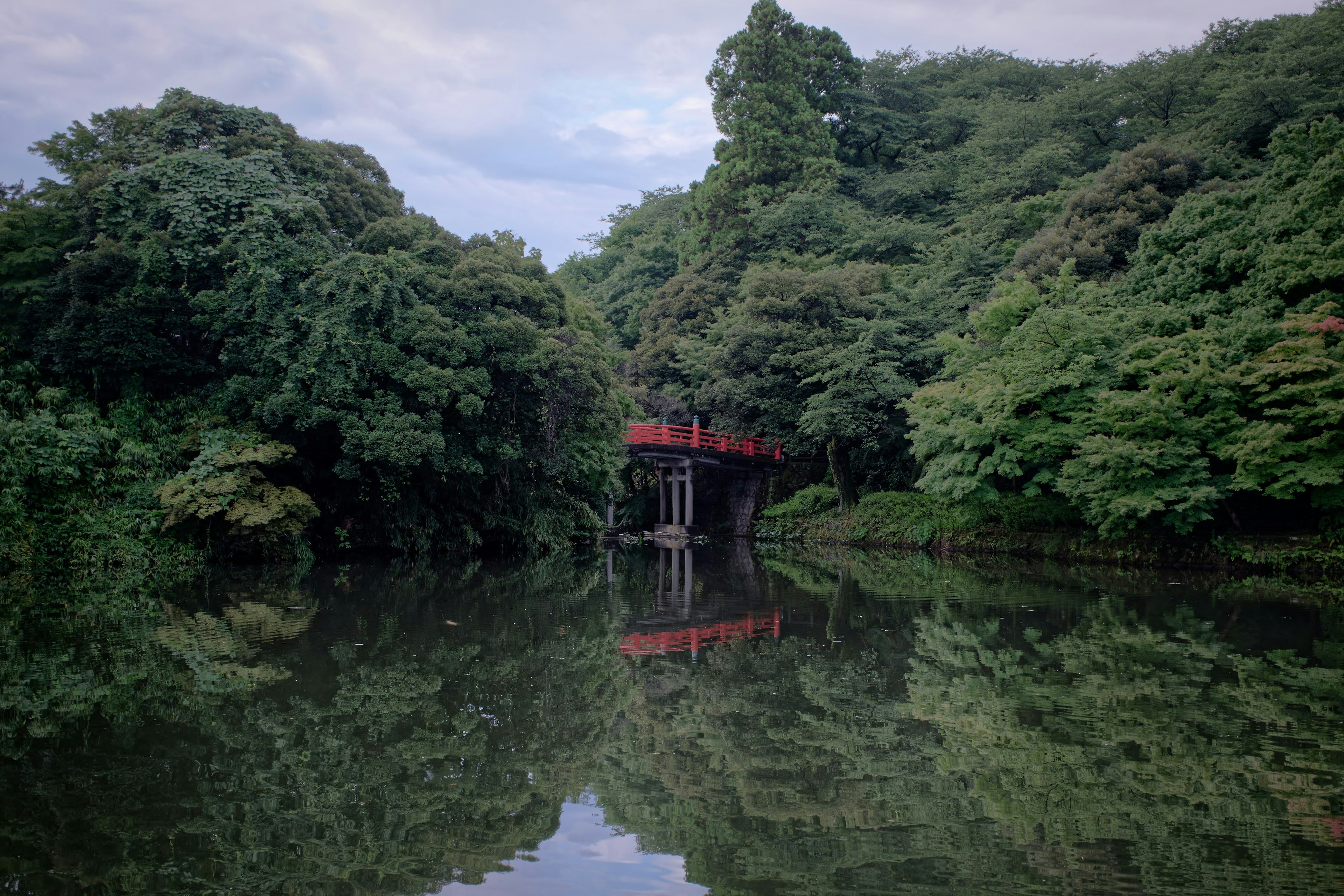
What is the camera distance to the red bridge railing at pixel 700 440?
25.9m

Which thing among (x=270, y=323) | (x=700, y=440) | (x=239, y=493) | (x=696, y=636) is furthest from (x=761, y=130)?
(x=696, y=636)

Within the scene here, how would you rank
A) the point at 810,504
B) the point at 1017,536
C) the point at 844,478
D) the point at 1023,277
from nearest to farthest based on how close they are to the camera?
the point at 1023,277 → the point at 1017,536 → the point at 844,478 → the point at 810,504

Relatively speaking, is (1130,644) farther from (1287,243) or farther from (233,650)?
(1287,243)

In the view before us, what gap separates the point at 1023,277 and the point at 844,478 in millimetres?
8926

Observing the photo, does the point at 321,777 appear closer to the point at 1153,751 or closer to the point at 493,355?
the point at 1153,751

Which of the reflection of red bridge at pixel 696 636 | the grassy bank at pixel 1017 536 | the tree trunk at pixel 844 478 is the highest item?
the tree trunk at pixel 844 478

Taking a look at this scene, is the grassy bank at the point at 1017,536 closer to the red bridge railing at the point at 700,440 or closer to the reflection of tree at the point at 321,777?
the red bridge railing at the point at 700,440

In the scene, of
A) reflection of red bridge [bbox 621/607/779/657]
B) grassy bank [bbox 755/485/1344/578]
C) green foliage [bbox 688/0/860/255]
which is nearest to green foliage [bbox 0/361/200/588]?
reflection of red bridge [bbox 621/607/779/657]

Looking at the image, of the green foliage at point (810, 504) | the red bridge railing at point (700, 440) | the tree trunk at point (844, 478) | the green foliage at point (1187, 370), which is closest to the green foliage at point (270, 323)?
the green foliage at point (1187, 370)

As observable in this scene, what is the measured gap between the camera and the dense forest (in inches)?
543

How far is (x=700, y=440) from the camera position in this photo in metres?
26.8

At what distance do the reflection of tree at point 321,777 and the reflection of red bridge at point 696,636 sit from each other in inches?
28.3

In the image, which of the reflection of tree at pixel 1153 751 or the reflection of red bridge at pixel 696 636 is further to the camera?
the reflection of red bridge at pixel 696 636

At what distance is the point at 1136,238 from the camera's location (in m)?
19.1
